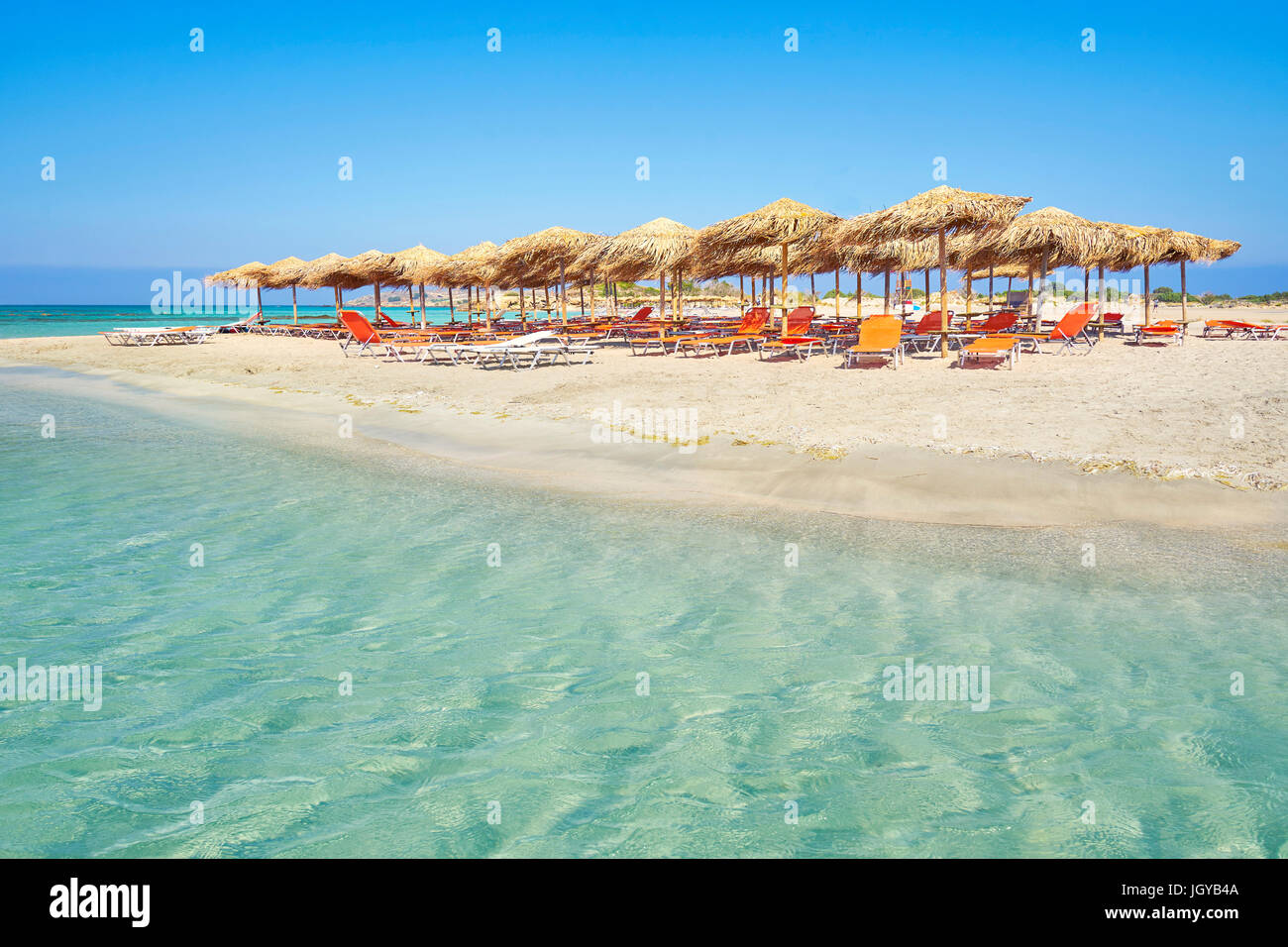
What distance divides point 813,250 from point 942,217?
16.5ft

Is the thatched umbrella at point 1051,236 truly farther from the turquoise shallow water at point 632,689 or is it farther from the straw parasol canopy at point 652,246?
the turquoise shallow water at point 632,689

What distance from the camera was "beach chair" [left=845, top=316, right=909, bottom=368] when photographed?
466 inches

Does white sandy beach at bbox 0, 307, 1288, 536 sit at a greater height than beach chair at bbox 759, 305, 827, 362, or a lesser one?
lesser

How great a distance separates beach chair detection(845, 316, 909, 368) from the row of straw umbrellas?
0.85 m

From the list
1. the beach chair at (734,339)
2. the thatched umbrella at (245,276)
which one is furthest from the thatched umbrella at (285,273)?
the beach chair at (734,339)

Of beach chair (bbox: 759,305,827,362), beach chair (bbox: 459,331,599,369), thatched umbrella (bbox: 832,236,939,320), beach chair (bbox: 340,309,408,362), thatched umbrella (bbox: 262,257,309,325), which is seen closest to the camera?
beach chair (bbox: 759,305,827,362)

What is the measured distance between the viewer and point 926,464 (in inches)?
272

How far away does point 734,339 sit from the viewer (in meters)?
14.7

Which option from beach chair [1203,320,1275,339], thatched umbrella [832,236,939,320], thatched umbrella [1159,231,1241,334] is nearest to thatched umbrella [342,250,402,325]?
thatched umbrella [832,236,939,320]

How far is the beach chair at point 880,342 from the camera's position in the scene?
1183cm

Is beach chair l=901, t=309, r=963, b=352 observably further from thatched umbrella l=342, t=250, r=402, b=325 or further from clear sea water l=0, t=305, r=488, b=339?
clear sea water l=0, t=305, r=488, b=339
